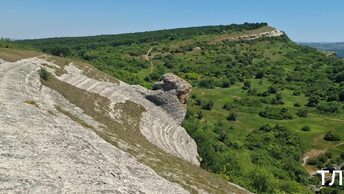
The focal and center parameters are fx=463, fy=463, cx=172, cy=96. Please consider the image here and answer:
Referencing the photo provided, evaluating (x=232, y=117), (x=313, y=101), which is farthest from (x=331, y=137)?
(x=313, y=101)

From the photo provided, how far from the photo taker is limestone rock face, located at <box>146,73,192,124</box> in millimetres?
73438

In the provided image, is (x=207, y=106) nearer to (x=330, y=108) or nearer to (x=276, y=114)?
(x=276, y=114)

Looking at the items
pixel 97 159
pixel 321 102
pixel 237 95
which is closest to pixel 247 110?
pixel 237 95

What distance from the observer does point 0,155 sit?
91.8ft

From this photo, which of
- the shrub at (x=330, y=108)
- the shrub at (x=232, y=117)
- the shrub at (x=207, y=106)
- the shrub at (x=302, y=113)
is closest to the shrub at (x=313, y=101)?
the shrub at (x=330, y=108)

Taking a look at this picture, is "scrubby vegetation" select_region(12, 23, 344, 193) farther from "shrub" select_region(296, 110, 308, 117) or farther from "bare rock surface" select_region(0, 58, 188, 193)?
"bare rock surface" select_region(0, 58, 188, 193)

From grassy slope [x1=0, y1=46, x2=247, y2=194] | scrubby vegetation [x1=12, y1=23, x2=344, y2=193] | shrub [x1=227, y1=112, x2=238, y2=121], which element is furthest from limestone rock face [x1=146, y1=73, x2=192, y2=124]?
shrub [x1=227, y1=112, x2=238, y2=121]

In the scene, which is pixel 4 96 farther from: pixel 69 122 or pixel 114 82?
pixel 114 82

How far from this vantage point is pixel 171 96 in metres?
74.9

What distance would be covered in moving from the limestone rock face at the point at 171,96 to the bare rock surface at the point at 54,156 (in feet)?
81.0

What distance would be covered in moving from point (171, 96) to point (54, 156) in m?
45.7

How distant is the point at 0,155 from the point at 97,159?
661cm

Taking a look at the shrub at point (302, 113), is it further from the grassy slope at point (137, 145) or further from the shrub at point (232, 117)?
the grassy slope at point (137, 145)

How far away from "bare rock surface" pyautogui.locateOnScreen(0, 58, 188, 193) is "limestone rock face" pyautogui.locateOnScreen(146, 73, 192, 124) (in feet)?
81.0
